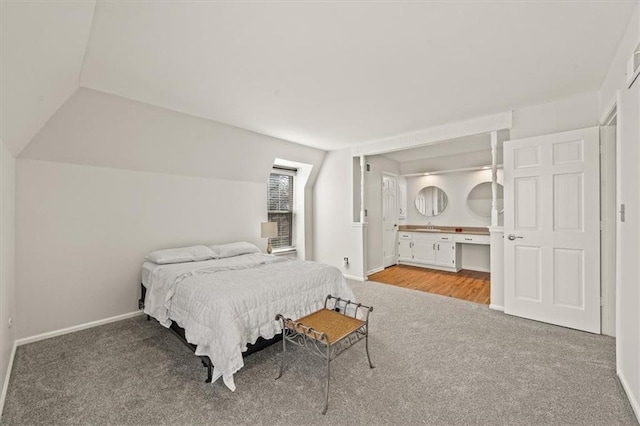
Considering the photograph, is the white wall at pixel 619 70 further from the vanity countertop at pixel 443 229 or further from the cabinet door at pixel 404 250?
the cabinet door at pixel 404 250

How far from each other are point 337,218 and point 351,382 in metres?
3.57

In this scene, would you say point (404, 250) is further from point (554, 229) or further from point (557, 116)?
point (557, 116)

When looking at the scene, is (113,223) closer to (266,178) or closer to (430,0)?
(266,178)

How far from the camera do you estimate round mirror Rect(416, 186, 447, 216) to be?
6484 millimetres

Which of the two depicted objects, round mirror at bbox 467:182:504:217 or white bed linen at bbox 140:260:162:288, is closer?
white bed linen at bbox 140:260:162:288

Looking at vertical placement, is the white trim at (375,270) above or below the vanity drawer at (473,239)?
below

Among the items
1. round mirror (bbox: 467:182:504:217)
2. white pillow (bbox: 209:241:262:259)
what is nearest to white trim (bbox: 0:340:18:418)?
white pillow (bbox: 209:241:262:259)

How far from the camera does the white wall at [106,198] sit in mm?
2822

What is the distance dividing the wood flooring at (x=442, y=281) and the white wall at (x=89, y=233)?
3.45 meters

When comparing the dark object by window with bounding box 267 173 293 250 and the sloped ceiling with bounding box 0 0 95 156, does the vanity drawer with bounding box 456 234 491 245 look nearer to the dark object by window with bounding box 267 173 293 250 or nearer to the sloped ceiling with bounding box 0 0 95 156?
the dark object by window with bounding box 267 173 293 250

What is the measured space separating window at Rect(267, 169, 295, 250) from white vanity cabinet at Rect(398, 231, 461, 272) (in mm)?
2641

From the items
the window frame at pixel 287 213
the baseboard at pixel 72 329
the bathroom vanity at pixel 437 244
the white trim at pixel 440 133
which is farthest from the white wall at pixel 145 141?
the bathroom vanity at pixel 437 244

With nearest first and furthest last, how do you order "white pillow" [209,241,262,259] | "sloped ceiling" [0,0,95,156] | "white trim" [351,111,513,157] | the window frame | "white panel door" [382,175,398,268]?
"sloped ceiling" [0,0,95,156] < "white trim" [351,111,513,157] < "white pillow" [209,241,262,259] < the window frame < "white panel door" [382,175,398,268]

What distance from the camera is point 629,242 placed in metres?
1.89
